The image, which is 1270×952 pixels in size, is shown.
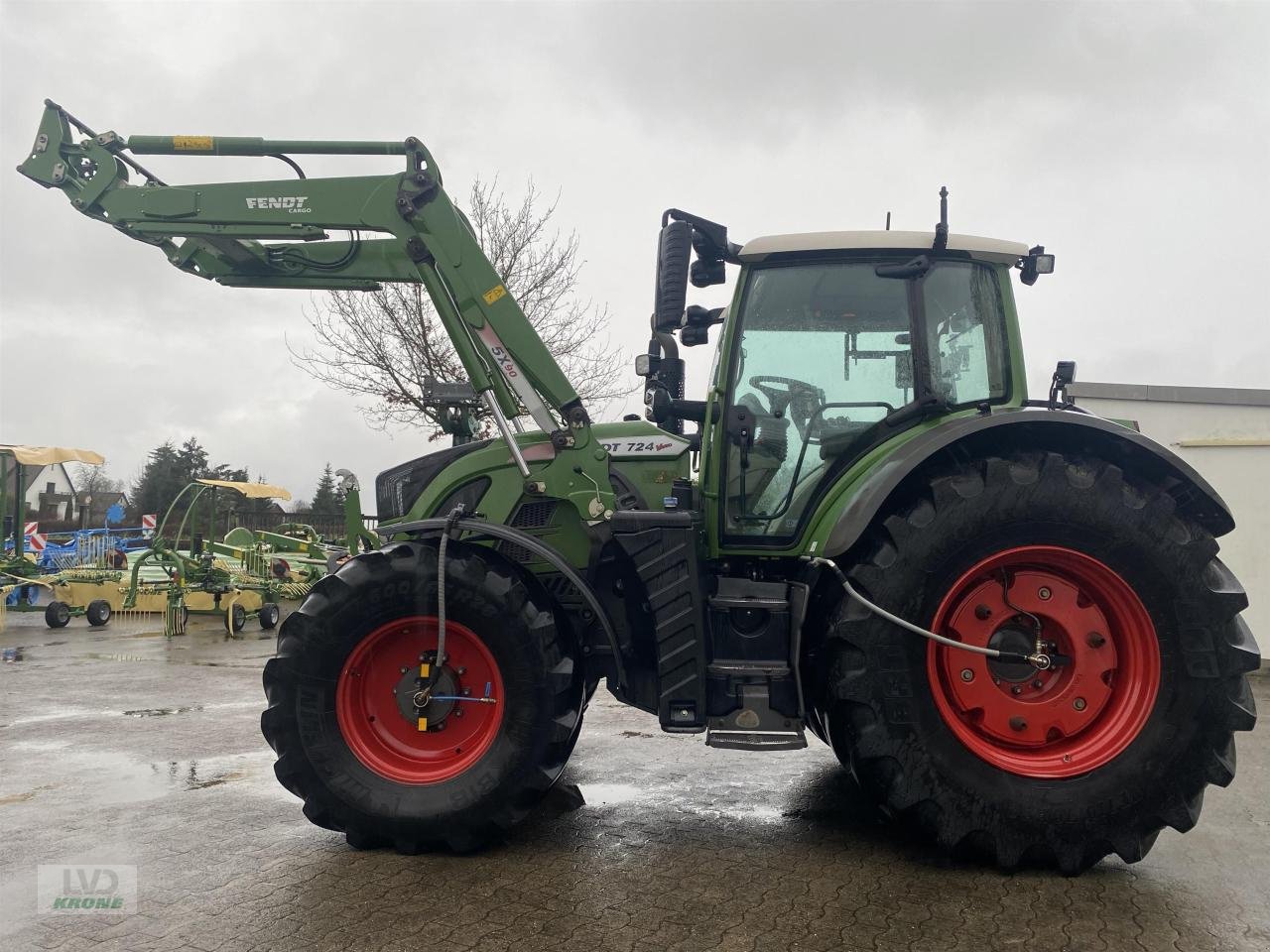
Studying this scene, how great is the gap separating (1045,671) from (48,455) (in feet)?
49.9

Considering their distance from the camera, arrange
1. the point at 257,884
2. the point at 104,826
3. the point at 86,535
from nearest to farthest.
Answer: the point at 257,884 → the point at 104,826 → the point at 86,535

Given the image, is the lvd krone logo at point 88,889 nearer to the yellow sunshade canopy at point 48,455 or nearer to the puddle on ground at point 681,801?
the puddle on ground at point 681,801

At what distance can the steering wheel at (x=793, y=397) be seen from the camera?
405cm

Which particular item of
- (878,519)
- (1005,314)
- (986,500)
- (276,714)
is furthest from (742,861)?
(1005,314)

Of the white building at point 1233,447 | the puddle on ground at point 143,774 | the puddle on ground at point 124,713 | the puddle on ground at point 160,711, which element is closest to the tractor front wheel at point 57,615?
the puddle on ground at point 124,713

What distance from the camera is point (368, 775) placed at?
3.64 metres

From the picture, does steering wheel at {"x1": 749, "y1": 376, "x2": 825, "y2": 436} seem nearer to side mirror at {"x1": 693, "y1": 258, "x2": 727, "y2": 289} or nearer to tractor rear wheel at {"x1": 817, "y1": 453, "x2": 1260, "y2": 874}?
side mirror at {"x1": 693, "y1": 258, "x2": 727, "y2": 289}

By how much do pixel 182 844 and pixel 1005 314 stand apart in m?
4.19

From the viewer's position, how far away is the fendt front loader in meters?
3.36

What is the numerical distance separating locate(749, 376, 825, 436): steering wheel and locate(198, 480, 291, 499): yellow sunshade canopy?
11.6 meters

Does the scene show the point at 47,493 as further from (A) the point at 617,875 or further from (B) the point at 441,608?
(A) the point at 617,875

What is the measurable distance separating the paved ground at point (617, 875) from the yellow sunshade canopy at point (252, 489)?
939cm

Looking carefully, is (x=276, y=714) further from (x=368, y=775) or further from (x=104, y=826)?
(x=104, y=826)

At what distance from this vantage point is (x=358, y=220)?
4180 mm
